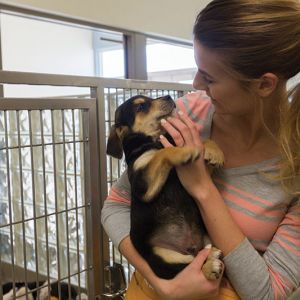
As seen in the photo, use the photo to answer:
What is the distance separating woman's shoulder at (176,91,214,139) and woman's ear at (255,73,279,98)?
0.17 m

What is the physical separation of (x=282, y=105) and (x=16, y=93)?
2504 millimetres

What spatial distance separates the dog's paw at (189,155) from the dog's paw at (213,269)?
21 centimetres

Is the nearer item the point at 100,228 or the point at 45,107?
the point at 45,107

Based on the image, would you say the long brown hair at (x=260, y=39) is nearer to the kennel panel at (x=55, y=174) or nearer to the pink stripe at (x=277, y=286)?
the pink stripe at (x=277, y=286)

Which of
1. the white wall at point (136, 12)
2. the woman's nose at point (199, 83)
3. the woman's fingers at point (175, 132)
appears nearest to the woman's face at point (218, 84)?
the woman's nose at point (199, 83)

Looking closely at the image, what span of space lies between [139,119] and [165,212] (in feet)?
0.88

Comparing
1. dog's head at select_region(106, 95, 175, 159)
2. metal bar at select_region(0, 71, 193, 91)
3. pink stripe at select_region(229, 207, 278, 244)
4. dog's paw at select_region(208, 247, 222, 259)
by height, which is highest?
metal bar at select_region(0, 71, 193, 91)

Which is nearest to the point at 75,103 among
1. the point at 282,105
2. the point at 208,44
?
the point at 208,44

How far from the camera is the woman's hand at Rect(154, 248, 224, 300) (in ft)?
2.85

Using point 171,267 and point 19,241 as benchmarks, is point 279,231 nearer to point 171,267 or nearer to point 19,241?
point 171,267

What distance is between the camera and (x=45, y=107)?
109 centimetres

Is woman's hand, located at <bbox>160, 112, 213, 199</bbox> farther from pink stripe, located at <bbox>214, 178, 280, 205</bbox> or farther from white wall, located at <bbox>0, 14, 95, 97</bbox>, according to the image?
white wall, located at <bbox>0, 14, 95, 97</bbox>

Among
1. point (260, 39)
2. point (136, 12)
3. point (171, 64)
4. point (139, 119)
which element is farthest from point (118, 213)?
point (171, 64)

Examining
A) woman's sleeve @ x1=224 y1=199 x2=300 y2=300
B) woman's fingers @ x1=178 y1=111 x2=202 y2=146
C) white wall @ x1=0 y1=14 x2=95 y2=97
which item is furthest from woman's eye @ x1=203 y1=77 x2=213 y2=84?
white wall @ x1=0 y1=14 x2=95 y2=97
